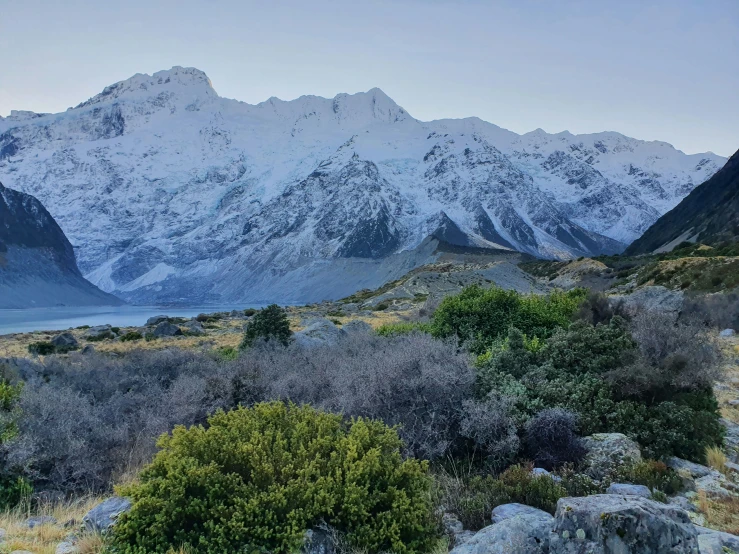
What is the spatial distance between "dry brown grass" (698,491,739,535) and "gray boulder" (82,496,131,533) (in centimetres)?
581

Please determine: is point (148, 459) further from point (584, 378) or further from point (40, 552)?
point (584, 378)

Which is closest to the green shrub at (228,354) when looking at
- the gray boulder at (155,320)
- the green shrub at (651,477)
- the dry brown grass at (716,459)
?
the green shrub at (651,477)

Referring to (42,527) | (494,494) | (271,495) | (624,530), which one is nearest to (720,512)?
(494,494)

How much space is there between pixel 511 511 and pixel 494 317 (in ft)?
32.7

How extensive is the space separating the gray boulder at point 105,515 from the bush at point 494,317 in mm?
9850

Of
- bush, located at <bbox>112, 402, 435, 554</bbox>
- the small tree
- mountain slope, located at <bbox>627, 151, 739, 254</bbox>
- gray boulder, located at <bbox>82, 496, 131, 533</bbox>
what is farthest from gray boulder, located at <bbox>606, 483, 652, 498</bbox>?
mountain slope, located at <bbox>627, 151, 739, 254</bbox>

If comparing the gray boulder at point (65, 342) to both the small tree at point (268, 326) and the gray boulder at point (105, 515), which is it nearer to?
the small tree at point (268, 326)

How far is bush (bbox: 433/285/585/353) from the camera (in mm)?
14578

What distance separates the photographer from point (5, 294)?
19738 centimetres

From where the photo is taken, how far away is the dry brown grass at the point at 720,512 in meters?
5.42

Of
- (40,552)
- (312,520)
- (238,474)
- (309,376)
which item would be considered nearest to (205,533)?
(238,474)

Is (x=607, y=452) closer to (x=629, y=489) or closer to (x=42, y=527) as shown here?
(x=629, y=489)

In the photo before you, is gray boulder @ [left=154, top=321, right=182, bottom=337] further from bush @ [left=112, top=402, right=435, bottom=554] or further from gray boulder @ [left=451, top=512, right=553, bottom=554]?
gray boulder @ [left=451, top=512, right=553, bottom=554]

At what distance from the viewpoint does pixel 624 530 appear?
12.7 feet
